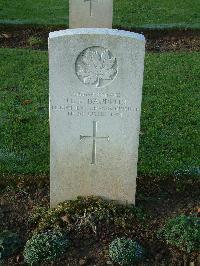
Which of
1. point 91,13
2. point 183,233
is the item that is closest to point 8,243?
point 183,233

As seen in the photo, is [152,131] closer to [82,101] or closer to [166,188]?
[166,188]

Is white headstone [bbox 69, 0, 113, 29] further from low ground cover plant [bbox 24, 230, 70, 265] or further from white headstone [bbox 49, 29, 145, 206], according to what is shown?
low ground cover plant [bbox 24, 230, 70, 265]

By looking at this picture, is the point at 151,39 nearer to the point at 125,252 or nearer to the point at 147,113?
the point at 147,113

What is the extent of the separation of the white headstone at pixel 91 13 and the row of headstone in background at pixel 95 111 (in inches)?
251

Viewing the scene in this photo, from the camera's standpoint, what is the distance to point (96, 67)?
5.05 metres

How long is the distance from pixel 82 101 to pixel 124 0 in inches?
430

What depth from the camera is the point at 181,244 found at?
4996mm

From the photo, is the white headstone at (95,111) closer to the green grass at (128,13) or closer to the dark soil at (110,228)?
the dark soil at (110,228)

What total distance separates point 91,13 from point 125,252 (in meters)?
7.39

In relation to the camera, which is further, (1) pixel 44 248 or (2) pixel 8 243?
(2) pixel 8 243

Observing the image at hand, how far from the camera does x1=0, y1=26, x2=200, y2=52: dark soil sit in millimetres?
11852

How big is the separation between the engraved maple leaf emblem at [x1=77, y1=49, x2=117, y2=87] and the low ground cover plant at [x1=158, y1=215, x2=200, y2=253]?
145 cm

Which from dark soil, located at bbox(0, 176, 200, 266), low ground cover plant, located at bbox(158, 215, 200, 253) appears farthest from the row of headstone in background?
low ground cover plant, located at bbox(158, 215, 200, 253)

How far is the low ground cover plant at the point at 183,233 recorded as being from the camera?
16.3 feet
